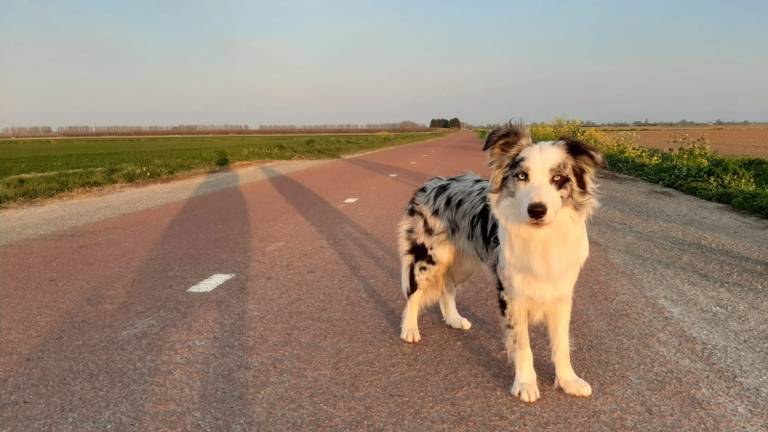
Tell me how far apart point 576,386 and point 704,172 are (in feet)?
48.3

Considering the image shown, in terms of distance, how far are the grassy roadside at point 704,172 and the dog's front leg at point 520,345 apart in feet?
19.9

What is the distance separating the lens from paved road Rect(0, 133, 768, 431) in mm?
3178

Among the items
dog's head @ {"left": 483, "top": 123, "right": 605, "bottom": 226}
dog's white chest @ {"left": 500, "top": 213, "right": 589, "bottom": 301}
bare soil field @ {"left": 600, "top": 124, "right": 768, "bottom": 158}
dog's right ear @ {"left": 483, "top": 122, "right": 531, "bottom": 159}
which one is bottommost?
bare soil field @ {"left": 600, "top": 124, "right": 768, "bottom": 158}

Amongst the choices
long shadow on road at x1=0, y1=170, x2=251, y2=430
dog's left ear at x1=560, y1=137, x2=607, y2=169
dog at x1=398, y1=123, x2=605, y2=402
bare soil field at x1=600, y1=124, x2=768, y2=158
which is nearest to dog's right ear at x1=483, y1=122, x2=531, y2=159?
dog at x1=398, y1=123, x2=605, y2=402

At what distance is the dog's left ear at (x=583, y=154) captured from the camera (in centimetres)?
354

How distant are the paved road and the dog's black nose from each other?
1167mm

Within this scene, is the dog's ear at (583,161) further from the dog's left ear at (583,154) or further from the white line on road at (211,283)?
the white line on road at (211,283)

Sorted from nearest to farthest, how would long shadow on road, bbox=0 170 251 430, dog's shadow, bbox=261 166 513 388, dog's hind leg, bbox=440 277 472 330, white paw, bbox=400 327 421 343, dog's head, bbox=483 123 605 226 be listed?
long shadow on road, bbox=0 170 251 430 < dog's head, bbox=483 123 605 226 < dog's shadow, bbox=261 166 513 388 < white paw, bbox=400 327 421 343 < dog's hind leg, bbox=440 277 472 330

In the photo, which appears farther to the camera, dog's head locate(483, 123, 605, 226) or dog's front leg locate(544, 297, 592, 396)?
dog's front leg locate(544, 297, 592, 396)

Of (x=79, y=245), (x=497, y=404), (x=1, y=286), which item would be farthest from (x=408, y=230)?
(x=79, y=245)

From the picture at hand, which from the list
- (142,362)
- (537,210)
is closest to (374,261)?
(142,362)

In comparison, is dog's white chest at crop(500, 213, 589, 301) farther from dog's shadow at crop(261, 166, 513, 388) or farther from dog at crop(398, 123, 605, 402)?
dog's shadow at crop(261, 166, 513, 388)

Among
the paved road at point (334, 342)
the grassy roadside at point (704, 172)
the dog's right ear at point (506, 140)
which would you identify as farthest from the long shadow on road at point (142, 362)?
the grassy roadside at point (704, 172)

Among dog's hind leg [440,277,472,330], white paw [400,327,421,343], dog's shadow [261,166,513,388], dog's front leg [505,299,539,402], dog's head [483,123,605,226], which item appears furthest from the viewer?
dog's hind leg [440,277,472,330]
